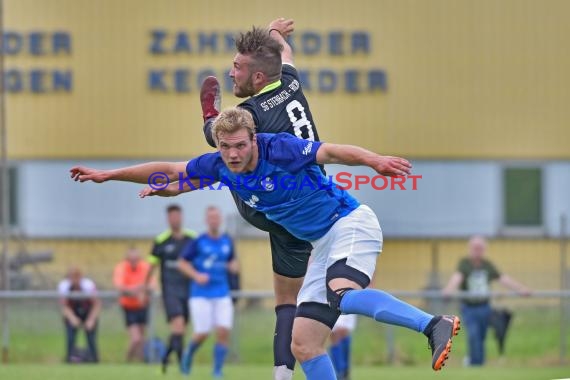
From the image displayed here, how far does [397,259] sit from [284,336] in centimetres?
1211

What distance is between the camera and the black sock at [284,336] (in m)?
7.74

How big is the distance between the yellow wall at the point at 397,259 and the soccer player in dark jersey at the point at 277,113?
899 cm

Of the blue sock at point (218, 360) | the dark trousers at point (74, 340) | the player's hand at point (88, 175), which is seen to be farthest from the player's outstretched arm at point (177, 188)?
the dark trousers at point (74, 340)

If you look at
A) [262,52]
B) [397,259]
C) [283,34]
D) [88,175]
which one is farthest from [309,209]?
[397,259]

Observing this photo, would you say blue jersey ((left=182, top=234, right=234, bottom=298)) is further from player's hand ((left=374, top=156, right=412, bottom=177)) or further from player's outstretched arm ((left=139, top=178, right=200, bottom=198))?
player's hand ((left=374, top=156, right=412, bottom=177))

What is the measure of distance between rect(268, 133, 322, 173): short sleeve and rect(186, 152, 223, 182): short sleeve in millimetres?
360

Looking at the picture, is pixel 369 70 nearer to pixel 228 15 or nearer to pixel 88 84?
pixel 228 15

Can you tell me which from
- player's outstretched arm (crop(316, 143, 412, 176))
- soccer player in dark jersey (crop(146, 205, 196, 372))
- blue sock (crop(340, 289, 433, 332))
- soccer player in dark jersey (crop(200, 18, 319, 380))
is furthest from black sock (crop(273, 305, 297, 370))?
soccer player in dark jersey (crop(146, 205, 196, 372))

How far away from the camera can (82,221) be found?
21344 mm

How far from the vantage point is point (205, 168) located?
7.10 metres

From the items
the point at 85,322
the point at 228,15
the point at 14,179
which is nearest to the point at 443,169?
the point at 228,15

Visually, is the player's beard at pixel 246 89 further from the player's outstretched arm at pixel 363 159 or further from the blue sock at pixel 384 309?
the blue sock at pixel 384 309

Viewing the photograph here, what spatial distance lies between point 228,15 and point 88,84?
8.72ft

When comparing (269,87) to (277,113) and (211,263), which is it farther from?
(211,263)
